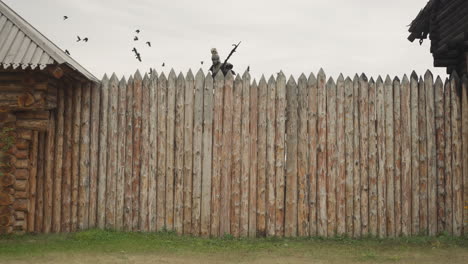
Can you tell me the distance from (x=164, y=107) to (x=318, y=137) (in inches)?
103

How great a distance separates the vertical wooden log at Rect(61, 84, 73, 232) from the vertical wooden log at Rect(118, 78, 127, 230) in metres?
0.85

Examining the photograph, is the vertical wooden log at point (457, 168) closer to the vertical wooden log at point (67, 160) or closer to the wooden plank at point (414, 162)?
the wooden plank at point (414, 162)

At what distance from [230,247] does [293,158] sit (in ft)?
5.80

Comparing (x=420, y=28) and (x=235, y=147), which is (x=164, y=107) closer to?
(x=235, y=147)

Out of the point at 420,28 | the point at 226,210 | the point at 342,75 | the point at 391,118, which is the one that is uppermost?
the point at 420,28

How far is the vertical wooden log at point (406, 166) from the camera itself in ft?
27.2

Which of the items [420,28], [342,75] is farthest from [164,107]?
[420,28]

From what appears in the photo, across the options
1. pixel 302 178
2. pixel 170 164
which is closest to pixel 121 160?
pixel 170 164

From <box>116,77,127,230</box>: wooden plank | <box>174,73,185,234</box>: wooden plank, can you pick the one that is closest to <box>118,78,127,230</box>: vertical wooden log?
<box>116,77,127,230</box>: wooden plank

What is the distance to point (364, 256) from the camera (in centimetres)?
711

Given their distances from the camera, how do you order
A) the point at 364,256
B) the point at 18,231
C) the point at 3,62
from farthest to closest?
the point at 18,231 < the point at 3,62 < the point at 364,256

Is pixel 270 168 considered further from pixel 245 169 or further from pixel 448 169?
pixel 448 169

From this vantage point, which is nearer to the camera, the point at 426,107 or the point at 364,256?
the point at 364,256

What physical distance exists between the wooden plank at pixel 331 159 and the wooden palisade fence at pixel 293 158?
0.02 m
